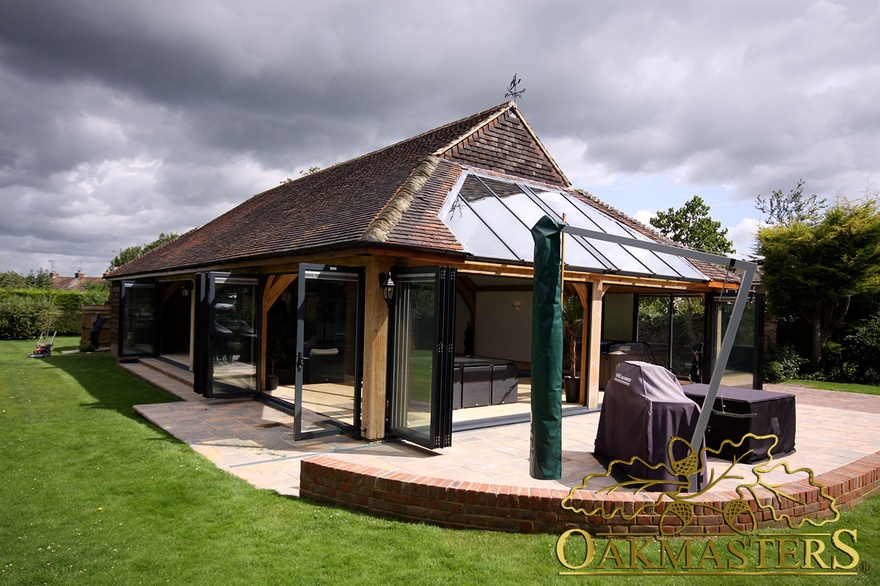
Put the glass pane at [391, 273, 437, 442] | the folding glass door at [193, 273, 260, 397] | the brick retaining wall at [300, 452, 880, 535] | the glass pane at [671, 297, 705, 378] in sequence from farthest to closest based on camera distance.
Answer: the glass pane at [671, 297, 705, 378] → the folding glass door at [193, 273, 260, 397] → the glass pane at [391, 273, 437, 442] → the brick retaining wall at [300, 452, 880, 535]

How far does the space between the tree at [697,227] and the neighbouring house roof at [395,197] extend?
42.3 feet

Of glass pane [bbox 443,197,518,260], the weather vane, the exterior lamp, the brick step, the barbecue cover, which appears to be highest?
the weather vane

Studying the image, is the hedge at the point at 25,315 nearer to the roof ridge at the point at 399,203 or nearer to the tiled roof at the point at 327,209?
the tiled roof at the point at 327,209

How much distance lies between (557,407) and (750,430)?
2.84 meters

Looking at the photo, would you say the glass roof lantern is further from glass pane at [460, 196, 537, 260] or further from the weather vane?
the weather vane

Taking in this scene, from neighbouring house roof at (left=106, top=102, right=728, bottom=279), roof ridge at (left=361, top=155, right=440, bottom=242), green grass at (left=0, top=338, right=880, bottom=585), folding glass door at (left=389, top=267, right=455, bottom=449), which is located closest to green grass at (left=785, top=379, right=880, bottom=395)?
neighbouring house roof at (left=106, top=102, right=728, bottom=279)

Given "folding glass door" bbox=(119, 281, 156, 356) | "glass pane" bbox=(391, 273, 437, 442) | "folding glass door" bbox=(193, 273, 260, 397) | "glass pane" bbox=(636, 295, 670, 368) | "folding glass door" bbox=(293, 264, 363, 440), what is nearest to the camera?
"glass pane" bbox=(391, 273, 437, 442)

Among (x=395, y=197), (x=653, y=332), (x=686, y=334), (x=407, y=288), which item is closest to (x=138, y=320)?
(x=395, y=197)

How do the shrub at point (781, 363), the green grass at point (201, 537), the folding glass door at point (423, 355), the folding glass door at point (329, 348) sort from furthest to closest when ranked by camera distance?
1. the shrub at point (781, 363)
2. the folding glass door at point (329, 348)
3. the folding glass door at point (423, 355)
4. the green grass at point (201, 537)

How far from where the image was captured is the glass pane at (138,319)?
15.2m

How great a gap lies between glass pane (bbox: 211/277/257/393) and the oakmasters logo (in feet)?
23.5

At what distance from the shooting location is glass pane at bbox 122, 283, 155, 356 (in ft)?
49.8

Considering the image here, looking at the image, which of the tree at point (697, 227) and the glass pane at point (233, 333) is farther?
the tree at point (697, 227)

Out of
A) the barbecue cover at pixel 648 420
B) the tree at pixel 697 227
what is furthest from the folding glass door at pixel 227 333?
the tree at pixel 697 227
